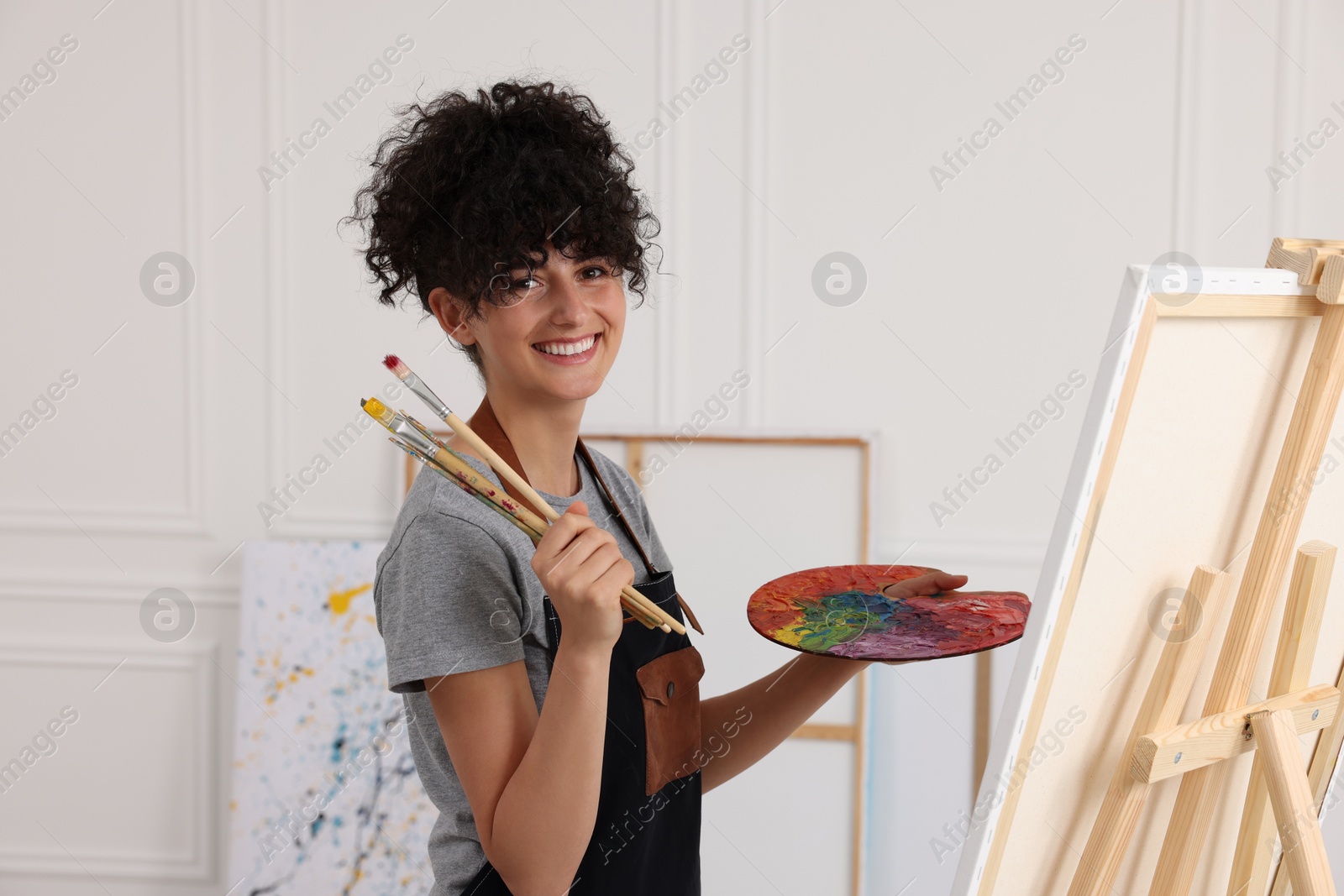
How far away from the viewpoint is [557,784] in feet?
2.98

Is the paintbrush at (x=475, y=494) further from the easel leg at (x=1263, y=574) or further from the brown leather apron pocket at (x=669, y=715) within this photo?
the easel leg at (x=1263, y=574)

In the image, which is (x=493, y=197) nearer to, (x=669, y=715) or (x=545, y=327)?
(x=545, y=327)

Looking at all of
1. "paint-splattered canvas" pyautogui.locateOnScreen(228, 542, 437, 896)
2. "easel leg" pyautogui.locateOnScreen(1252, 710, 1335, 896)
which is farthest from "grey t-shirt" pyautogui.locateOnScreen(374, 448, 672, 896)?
"paint-splattered canvas" pyautogui.locateOnScreen(228, 542, 437, 896)

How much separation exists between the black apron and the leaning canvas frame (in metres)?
0.39

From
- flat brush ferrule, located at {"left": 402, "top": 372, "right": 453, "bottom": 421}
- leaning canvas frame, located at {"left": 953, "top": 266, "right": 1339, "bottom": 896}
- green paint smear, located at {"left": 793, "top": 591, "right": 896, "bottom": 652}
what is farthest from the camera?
green paint smear, located at {"left": 793, "top": 591, "right": 896, "bottom": 652}

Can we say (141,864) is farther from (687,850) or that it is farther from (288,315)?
(687,850)

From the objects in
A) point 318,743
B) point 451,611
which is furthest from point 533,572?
point 318,743

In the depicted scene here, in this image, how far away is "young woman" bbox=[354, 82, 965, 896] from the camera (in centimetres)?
91

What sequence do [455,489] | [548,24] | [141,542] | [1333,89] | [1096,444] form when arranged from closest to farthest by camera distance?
[1096,444], [455,489], [1333,89], [548,24], [141,542]

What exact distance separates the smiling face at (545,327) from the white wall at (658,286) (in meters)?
1.54

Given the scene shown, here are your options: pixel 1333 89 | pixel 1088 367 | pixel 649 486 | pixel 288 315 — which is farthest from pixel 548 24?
pixel 1333 89

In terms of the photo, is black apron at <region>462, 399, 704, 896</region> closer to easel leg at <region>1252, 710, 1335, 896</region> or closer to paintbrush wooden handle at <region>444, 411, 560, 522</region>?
paintbrush wooden handle at <region>444, 411, 560, 522</region>

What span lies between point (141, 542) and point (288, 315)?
0.75 metres

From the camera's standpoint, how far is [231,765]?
2707 millimetres
